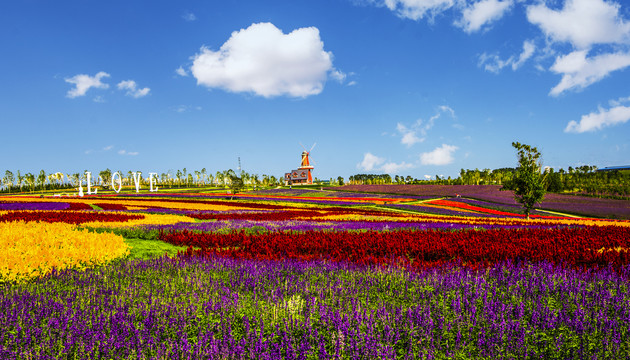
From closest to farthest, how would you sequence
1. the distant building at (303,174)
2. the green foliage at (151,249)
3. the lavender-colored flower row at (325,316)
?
the lavender-colored flower row at (325,316) < the green foliage at (151,249) < the distant building at (303,174)

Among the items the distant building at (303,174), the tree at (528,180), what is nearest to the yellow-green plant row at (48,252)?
the tree at (528,180)

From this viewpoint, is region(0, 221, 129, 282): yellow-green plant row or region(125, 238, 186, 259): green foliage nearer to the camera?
region(0, 221, 129, 282): yellow-green plant row

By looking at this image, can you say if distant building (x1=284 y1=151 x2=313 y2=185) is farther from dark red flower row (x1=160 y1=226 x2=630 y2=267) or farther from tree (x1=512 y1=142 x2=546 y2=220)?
dark red flower row (x1=160 y1=226 x2=630 y2=267)

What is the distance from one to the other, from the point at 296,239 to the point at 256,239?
1161mm

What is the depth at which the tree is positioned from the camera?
24250mm

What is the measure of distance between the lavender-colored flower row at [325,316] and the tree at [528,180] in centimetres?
2268

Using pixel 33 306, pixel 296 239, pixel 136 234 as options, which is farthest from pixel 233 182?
pixel 33 306

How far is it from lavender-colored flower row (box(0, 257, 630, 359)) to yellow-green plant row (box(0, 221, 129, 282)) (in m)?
0.87

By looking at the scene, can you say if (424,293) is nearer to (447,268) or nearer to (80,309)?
(447,268)

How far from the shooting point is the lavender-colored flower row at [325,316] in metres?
2.87

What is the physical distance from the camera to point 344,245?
26.2ft

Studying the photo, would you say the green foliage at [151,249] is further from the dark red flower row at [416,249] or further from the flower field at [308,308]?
the flower field at [308,308]

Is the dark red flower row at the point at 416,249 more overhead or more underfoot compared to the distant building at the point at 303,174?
more underfoot

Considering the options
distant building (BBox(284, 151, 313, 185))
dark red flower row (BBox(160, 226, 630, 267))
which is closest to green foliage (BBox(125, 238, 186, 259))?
dark red flower row (BBox(160, 226, 630, 267))
